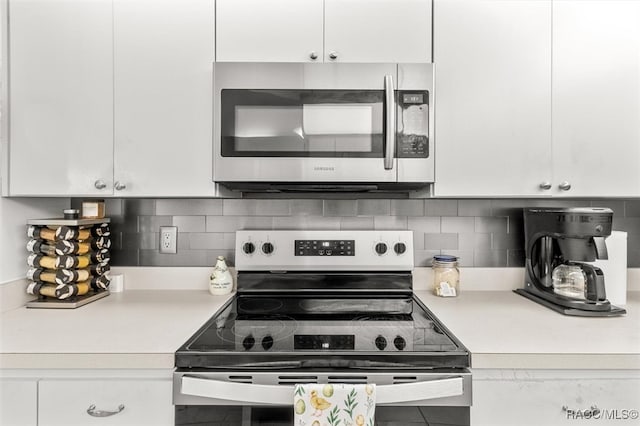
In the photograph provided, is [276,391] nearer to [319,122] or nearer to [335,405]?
[335,405]

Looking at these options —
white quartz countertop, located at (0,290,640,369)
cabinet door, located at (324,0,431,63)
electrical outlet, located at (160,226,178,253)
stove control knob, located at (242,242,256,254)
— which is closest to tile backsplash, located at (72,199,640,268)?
electrical outlet, located at (160,226,178,253)

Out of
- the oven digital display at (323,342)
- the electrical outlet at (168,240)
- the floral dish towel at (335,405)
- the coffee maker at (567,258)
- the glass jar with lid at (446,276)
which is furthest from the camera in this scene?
the electrical outlet at (168,240)

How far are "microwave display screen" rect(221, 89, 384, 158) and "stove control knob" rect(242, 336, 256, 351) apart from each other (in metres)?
0.63

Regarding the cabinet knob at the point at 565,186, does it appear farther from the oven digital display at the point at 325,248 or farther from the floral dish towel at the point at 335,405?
the floral dish towel at the point at 335,405

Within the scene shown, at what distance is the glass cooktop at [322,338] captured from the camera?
1.03m

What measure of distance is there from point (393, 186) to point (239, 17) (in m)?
0.86

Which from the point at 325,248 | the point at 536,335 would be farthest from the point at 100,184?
the point at 536,335

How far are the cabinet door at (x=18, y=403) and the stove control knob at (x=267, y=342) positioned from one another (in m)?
0.61

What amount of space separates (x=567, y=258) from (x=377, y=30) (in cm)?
109

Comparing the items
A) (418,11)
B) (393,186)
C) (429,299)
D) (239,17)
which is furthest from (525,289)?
(239,17)

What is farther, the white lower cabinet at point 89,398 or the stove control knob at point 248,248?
the stove control knob at point 248,248

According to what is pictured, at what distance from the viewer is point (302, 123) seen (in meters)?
1.40

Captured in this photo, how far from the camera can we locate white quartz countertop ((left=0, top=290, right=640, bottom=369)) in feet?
3.37

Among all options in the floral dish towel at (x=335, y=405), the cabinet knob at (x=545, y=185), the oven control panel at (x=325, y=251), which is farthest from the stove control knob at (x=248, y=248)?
the cabinet knob at (x=545, y=185)
